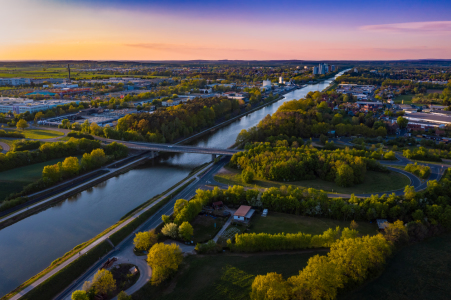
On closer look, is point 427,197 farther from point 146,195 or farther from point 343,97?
point 343,97

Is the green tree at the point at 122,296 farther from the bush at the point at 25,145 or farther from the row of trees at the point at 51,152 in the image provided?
the bush at the point at 25,145

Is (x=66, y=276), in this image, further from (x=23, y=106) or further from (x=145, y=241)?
(x=23, y=106)

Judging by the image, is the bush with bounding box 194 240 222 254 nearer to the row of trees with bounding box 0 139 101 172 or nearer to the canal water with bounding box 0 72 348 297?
the canal water with bounding box 0 72 348 297

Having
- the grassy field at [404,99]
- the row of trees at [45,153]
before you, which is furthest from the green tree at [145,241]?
the grassy field at [404,99]

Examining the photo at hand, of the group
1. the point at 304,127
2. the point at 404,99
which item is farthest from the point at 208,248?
the point at 404,99

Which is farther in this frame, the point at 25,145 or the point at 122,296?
the point at 25,145

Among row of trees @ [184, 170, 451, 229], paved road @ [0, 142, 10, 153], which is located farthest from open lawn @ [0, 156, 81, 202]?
row of trees @ [184, 170, 451, 229]

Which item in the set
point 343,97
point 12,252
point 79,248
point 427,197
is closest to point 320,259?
point 427,197
